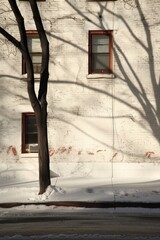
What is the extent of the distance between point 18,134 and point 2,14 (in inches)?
179

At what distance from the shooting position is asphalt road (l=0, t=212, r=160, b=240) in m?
7.81

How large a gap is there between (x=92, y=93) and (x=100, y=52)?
1.64 metres

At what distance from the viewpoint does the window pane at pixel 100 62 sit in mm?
17812

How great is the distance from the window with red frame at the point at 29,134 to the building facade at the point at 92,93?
0.18ft

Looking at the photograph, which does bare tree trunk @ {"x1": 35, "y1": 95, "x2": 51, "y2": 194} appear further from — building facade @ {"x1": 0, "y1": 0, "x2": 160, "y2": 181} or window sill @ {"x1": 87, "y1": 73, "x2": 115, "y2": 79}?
window sill @ {"x1": 87, "y1": 73, "x2": 115, "y2": 79}

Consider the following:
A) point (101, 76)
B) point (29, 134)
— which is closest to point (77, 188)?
point (29, 134)

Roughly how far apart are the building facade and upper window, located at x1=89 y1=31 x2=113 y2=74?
59mm

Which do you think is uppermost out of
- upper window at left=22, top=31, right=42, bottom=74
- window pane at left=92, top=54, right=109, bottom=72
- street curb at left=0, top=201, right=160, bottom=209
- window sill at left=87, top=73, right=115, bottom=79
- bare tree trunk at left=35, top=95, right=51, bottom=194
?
upper window at left=22, top=31, right=42, bottom=74

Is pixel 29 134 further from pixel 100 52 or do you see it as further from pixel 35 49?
pixel 100 52

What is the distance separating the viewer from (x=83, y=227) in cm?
880

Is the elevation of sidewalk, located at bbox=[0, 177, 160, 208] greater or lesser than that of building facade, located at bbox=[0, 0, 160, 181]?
lesser

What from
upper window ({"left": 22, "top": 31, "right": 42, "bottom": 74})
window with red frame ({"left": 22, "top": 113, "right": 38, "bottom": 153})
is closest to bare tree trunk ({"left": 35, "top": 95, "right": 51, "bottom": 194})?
window with red frame ({"left": 22, "top": 113, "right": 38, "bottom": 153})

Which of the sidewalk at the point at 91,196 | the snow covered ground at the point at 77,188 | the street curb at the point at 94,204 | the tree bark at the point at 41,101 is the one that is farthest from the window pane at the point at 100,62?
the street curb at the point at 94,204
